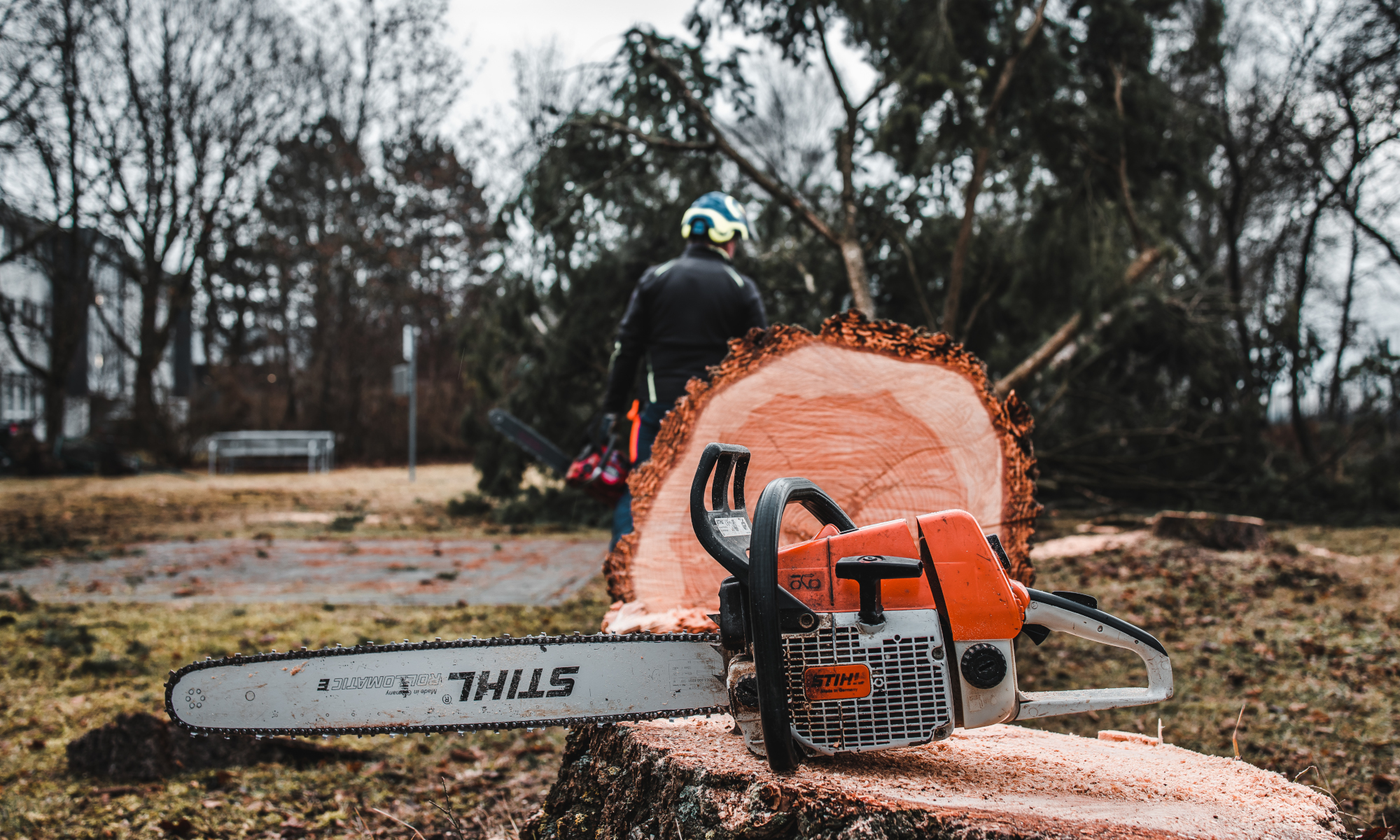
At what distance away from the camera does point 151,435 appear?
574 inches

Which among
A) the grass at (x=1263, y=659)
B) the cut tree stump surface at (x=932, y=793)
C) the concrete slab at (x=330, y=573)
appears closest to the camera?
the cut tree stump surface at (x=932, y=793)

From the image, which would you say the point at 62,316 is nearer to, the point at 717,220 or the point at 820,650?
the point at 717,220

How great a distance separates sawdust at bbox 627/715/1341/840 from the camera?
46.0 inches

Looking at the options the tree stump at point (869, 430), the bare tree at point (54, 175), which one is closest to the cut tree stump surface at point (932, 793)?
the tree stump at point (869, 430)

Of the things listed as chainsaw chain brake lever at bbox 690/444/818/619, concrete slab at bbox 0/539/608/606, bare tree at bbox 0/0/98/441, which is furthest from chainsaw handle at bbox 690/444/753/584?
bare tree at bbox 0/0/98/441

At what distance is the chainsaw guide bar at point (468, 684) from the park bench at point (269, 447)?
13.5 meters

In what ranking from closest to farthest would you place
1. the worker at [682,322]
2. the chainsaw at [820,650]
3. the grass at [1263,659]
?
the chainsaw at [820,650]
the grass at [1263,659]
the worker at [682,322]

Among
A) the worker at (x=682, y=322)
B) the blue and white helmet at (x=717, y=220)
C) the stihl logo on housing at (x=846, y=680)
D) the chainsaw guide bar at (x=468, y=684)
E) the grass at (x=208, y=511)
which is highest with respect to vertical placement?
the blue and white helmet at (x=717, y=220)

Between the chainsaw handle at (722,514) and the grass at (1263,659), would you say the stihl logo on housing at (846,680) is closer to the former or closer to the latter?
the chainsaw handle at (722,514)

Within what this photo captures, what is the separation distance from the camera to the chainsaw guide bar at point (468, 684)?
1476mm

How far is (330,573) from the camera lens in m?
5.12

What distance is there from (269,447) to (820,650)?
15.1m

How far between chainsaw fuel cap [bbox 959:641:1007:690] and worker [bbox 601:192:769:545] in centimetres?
168

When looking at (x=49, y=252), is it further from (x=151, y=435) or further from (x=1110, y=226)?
(x=1110, y=226)
